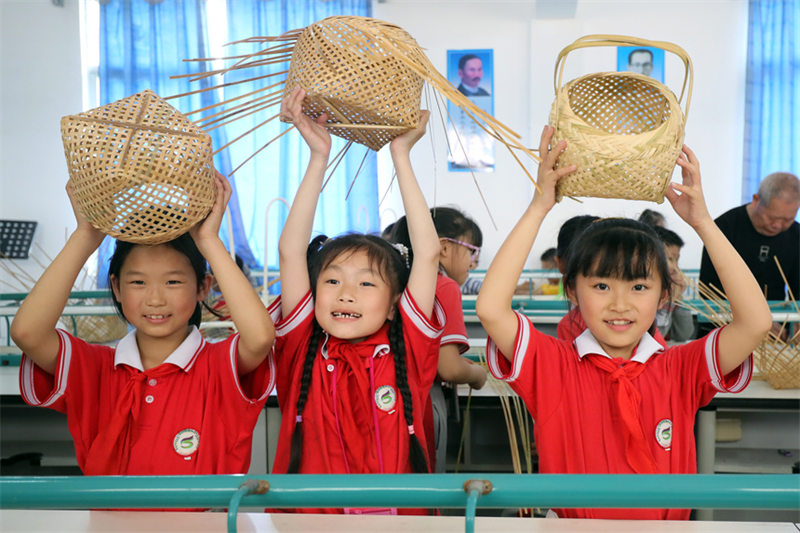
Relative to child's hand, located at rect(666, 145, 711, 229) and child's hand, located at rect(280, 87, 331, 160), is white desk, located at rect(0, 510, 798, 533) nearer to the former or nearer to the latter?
child's hand, located at rect(666, 145, 711, 229)

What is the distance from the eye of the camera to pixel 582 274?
1454mm

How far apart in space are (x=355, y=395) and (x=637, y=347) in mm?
579

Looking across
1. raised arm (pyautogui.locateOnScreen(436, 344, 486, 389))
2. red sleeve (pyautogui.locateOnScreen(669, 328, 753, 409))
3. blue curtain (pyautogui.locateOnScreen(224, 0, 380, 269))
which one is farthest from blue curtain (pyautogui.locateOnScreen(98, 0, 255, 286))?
red sleeve (pyautogui.locateOnScreen(669, 328, 753, 409))

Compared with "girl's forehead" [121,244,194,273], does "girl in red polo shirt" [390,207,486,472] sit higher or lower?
lower

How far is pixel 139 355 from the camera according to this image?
4.72ft

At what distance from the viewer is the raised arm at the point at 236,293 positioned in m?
1.29

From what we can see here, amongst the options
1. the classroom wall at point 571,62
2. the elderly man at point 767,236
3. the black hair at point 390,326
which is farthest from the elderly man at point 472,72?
the black hair at point 390,326

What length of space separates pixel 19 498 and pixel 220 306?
7.72 feet

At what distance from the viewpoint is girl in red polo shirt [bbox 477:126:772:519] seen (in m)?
1.28

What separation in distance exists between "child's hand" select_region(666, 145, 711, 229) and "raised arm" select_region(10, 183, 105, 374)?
1067 millimetres

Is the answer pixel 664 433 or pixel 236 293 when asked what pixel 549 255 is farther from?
pixel 236 293

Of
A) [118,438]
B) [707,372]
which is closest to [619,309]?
[707,372]

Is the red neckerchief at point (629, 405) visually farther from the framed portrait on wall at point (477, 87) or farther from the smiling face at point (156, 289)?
the framed portrait on wall at point (477, 87)

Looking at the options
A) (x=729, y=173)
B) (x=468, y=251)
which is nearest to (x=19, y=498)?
(x=468, y=251)
